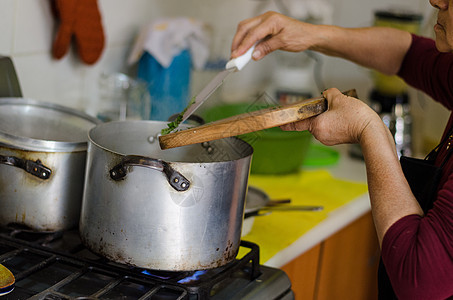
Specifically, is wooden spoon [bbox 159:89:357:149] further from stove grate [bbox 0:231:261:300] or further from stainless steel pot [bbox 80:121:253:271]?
stove grate [bbox 0:231:261:300]

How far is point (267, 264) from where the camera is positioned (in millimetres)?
1257

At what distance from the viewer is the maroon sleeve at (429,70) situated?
1.34 metres

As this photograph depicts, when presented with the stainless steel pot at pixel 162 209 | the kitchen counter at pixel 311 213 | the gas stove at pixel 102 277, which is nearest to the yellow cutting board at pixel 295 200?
the kitchen counter at pixel 311 213

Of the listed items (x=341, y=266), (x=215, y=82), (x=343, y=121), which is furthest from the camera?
(x=341, y=266)

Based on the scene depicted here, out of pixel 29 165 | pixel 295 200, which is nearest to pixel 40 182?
pixel 29 165

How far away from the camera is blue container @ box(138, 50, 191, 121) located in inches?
71.1

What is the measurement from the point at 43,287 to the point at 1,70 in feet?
1.70

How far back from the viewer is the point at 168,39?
71.3 inches

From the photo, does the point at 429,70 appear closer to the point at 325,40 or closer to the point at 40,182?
the point at 325,40

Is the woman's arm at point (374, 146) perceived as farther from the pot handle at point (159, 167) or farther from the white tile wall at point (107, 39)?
the white tile wall at point (107, 39)

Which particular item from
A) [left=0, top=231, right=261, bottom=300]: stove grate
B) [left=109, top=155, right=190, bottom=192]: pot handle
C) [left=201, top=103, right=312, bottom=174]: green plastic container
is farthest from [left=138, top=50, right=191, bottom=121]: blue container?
[left=109, top=155, right=190, bottom=192]: pot handle

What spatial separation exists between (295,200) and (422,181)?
601 mm

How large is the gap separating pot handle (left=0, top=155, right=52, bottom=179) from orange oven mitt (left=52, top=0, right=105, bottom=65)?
A: 562 millimetres

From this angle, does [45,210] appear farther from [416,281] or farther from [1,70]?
[416,281]
